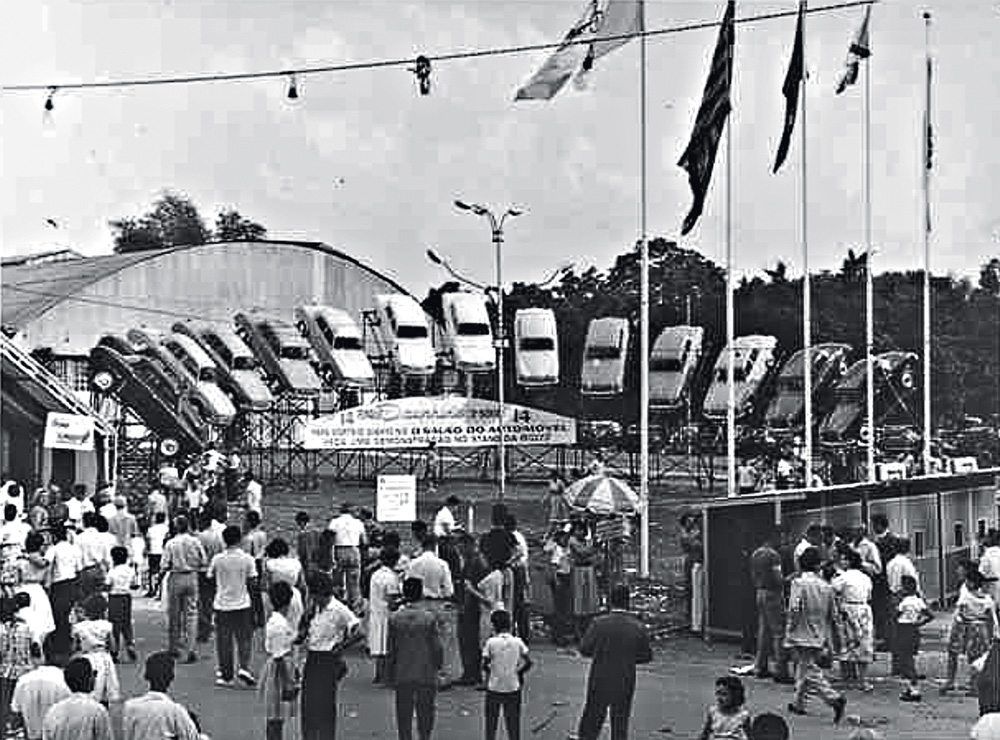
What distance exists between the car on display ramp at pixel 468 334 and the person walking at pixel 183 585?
26.3m

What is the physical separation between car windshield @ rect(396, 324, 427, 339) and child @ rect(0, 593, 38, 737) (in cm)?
2996

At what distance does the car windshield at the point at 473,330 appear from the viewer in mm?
40938

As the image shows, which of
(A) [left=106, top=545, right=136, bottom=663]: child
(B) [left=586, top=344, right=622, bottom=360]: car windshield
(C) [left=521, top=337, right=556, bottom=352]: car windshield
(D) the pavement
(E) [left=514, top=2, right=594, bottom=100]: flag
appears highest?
(E) [left=514, top=2, right=594, bottom=100]: flag

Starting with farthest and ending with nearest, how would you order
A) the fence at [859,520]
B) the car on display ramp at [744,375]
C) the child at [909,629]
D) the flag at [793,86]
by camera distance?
the car on display ramp at [744,375] → the flag at [793,86] → the fence at [859,520] → the child at [909,629]

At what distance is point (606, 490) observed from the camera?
17562 mm

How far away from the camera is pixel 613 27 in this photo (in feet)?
61.7

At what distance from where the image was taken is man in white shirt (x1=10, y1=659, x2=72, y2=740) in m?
8.88

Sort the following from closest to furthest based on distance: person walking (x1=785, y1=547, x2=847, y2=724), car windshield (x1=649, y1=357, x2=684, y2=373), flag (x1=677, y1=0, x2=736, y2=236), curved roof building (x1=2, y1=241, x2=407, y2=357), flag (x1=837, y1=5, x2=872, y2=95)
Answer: person walking (x1=785, y1=547, x2=847, y2=724) → flag (x1=677, y1=0, x2=736, y2=236) → flag (x1=837, y1=5, x2=872, y2=95) → car windshield (x1=649, y1=357, x2=684, y2=373) → curved roof building (x1=2, y1=241, x2=407, y2=357)

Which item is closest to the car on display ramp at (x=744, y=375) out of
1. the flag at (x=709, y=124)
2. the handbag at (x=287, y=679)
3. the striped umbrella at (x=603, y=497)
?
the flag at (x=709, y=124)

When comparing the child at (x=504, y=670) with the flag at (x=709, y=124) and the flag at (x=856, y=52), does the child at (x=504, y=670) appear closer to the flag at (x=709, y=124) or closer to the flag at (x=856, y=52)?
the flag at (x=709, y=124)

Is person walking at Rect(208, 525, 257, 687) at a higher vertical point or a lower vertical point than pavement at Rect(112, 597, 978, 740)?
higher

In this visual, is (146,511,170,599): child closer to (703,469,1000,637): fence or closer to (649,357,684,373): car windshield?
(703,469,1000,637): fence

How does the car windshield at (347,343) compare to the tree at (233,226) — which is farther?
the tree at (233,226)

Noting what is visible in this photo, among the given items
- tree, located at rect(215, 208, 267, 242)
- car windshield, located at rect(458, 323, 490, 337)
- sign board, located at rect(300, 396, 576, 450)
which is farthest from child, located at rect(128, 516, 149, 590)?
tree, located at rect(215, 208, 267, 242)
